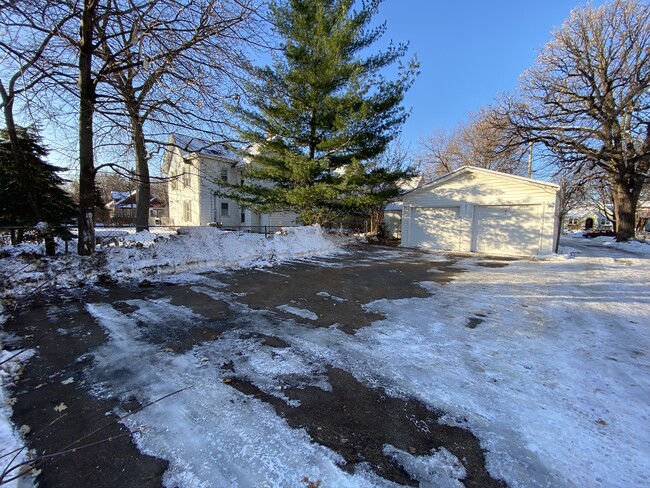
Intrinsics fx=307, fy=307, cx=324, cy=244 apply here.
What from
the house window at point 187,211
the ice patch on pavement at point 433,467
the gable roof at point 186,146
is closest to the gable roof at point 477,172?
the gable roof at point 186,146

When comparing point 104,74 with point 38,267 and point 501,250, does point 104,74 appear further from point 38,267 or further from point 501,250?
point 501,250

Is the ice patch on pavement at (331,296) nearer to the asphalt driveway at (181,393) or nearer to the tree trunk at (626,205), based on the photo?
the asphalt driveway at (181,393)

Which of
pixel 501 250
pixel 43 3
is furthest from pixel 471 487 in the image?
pixel 501 250

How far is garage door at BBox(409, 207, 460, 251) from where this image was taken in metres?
14.2

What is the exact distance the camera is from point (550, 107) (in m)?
17.5

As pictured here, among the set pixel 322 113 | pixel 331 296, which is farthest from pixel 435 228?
pixel 331 296

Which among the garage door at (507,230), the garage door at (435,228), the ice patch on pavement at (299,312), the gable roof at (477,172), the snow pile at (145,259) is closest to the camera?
the ice patch on pavement at (299,312)

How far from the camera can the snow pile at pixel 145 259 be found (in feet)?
18.5

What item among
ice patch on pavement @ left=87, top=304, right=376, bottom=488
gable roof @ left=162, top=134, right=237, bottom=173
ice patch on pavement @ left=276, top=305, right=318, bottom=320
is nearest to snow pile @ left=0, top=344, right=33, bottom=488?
ice patch on pavement @ left=87, top=304, right=376, bottom=488

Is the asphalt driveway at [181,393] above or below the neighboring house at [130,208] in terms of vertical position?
below

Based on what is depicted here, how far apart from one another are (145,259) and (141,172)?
452 cm

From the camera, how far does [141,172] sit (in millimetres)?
10211

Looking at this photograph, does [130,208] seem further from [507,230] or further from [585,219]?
[585,219]

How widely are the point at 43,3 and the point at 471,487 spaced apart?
24.3 feet
